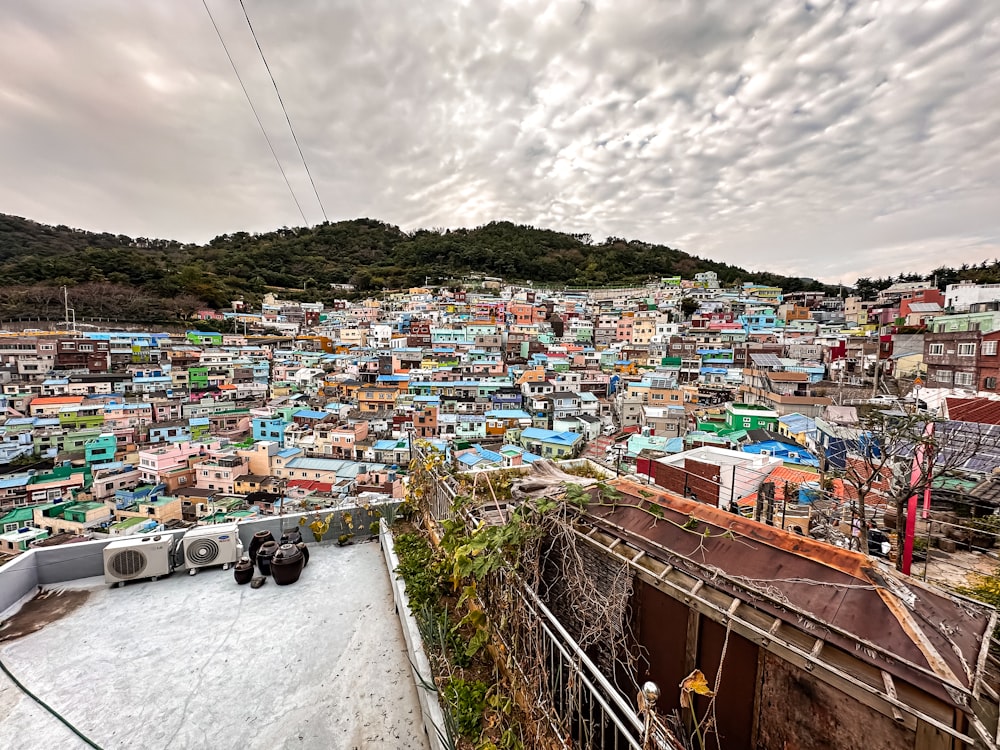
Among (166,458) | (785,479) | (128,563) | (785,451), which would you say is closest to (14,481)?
(166,458)

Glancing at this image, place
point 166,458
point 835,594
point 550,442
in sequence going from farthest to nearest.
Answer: point 550,442
point 166,458
point 835,594

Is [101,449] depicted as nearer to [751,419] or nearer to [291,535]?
[291,535]

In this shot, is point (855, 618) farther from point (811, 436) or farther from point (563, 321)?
point (563, 321)

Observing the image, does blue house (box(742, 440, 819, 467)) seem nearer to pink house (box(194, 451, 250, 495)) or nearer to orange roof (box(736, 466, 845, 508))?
orange roof (box(736, 466, 845, 508))

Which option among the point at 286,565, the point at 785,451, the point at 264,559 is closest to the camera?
the point at 286,565

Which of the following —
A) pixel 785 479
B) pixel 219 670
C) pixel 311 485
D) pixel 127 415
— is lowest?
pixel 311 485

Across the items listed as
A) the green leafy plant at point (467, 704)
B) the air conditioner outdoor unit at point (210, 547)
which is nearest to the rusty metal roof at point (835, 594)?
the green leafy plant at point (467, 704)

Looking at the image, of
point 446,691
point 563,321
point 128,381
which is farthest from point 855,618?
point 563,321

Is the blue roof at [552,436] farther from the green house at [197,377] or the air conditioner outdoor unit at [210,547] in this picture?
the green house at [197,377]
